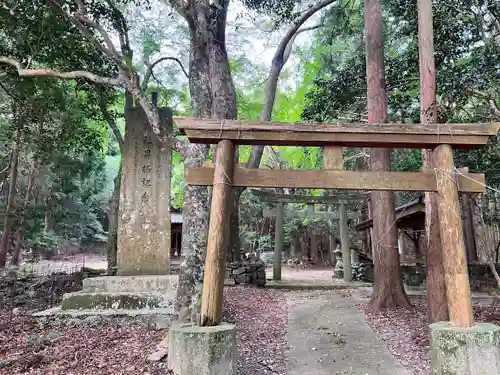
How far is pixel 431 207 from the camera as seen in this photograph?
5.82 metres

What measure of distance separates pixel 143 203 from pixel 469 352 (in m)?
6.04

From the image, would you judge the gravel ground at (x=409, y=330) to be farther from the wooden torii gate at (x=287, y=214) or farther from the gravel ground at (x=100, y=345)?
the wooden torii gate at (x=287, y=214)

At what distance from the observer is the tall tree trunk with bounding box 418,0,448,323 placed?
→ 18.9 ft

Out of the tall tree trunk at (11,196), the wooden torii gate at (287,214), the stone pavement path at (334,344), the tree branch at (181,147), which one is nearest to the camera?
the stone pavement path at (334,344)

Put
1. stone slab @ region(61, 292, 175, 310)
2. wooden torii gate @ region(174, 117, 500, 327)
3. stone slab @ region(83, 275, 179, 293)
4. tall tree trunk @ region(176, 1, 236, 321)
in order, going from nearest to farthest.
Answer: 1. wooden torii gate @ region(174, 117, 500, 327)
2. tall tree trunk @ region(176, 1, 236, 321)
3. stone slab @ region(61, 292, 175, 310)
4. stone slab @ region(83, 275, 179, 293)

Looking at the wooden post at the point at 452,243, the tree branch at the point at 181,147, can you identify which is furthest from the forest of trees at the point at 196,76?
the wooden post at the point at 452,243

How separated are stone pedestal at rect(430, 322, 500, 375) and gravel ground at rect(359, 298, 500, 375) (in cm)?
131

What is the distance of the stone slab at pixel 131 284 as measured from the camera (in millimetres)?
7246

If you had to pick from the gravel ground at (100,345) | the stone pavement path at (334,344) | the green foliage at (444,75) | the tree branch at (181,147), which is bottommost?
the stone pavement path at (334,344)

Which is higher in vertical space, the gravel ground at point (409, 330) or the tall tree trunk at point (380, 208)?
the tall tree trunk at point (380, 208)

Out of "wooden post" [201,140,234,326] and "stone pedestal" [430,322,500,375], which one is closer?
"stone pedestal" [430,322,500,375]

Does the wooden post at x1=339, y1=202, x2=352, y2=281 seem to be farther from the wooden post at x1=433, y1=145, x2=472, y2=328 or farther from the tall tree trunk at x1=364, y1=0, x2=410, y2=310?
the wooden post at x1=433, y1=145, x2=472, y2=328

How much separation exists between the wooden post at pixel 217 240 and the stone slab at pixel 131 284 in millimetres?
3441

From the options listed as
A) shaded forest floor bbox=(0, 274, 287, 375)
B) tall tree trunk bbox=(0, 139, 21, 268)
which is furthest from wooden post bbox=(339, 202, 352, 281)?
tall tree trunk bbox=(0, 139, 21, 268)
